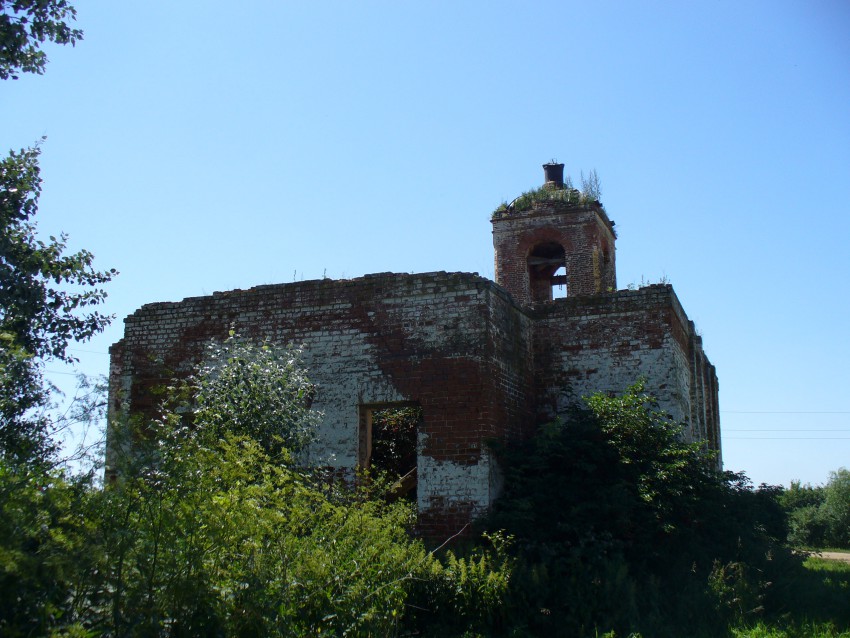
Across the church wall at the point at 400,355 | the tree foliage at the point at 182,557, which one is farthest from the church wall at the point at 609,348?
the tree foliage at the point at 182,557

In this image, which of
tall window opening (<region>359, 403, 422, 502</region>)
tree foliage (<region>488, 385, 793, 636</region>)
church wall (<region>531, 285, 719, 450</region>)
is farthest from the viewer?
tall window opening (<region>359, 403, 422, 502</region>)

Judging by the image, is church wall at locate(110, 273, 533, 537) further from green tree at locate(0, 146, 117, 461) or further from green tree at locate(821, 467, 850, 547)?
green tree at locate(821, 467, 850, 547)

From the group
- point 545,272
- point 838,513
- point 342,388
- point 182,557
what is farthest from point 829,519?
point 182,557

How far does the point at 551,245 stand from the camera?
18109mm

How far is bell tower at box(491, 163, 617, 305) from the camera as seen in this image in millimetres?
17156

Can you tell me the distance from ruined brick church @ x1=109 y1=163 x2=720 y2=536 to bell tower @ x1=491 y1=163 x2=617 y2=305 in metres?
3.70

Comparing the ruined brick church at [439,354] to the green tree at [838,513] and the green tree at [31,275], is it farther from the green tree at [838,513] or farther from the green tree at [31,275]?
the green tree at [838,513]

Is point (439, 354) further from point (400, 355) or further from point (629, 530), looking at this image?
point (629, 530)

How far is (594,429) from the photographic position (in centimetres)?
1115

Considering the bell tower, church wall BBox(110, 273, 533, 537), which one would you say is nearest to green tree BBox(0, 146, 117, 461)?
church wall BBox(110, 273, 533, 537)

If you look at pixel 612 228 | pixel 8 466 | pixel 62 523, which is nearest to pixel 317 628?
pixel 62 523

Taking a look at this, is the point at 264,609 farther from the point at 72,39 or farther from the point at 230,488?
the point at 72,39

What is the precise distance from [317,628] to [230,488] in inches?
46.5

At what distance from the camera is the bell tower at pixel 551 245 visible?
1716 cm
